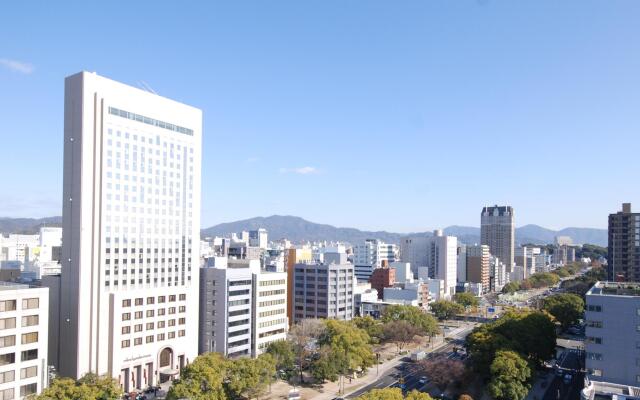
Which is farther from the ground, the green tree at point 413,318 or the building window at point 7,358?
the building window at point 7,358

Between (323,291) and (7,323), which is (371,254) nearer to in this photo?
(323,291)

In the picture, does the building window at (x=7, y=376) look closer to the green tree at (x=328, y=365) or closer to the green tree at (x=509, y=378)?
the green tree at (x=328, y=365)

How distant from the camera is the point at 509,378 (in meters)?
52.0

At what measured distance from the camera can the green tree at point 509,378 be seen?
51531mm

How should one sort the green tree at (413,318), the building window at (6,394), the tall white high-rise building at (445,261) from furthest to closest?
the tall white high-rise building at (445,261), the green tree at (413,318), the building window at (6,394)

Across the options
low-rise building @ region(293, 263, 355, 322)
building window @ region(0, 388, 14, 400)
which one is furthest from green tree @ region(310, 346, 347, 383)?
low-rise building @ region(293, 263, 355, 322)

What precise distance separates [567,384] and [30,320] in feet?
206

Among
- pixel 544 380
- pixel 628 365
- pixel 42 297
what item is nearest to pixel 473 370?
pixel 544 380

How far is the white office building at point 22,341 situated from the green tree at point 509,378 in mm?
45599

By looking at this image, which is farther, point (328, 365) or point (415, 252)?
point (415, 252)

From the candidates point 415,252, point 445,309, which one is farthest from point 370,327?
point 415,252

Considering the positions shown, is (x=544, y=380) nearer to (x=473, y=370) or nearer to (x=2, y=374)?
(x=473, y=370)

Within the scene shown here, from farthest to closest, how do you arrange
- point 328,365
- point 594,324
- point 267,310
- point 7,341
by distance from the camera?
point 267,310
point 328,365
point 594,324
point 7,341

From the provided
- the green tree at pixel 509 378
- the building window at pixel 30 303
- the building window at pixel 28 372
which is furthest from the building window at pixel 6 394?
the green tree at pixel 509 378
